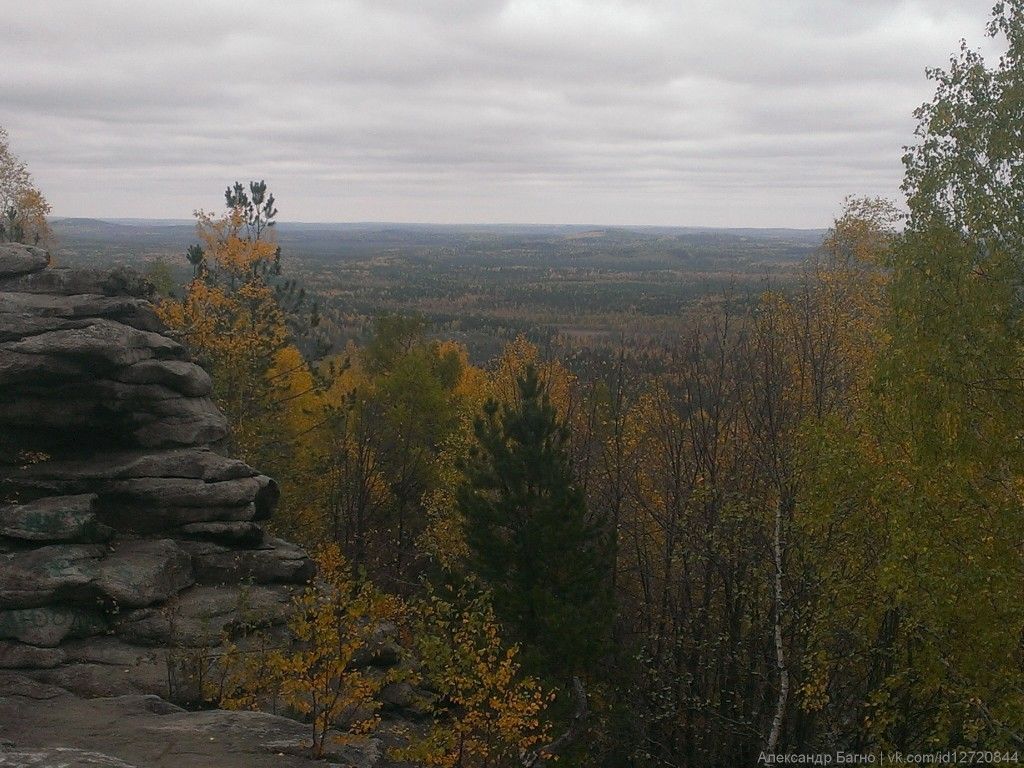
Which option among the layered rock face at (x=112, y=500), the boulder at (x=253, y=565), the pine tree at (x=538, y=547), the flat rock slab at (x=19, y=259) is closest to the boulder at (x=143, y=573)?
the layered rock face at (x=112, y=500)

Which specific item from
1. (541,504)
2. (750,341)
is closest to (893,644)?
(541,504)

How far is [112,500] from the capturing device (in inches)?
675

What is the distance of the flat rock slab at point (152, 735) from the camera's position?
10766 mm

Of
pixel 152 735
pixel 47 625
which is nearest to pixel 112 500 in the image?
pixel 47 625

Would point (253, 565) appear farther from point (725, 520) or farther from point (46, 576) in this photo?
point (725, 520)

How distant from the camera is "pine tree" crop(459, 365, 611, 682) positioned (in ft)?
52.7

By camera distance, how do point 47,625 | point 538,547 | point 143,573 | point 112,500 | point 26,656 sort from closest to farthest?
point 26,656, point 47,625, point 143,573, point 538,547, point 112,500

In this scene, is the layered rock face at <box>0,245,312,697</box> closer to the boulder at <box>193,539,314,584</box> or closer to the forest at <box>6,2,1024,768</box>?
the boulder at <box>193,539,314,584</box>

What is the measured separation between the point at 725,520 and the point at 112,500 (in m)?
12.2

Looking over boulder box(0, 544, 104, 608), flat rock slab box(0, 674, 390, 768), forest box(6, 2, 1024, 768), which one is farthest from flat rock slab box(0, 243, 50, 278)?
flat rock slab box(0, 674, 390, 768)

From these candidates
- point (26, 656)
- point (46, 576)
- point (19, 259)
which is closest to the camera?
point (26, 656)

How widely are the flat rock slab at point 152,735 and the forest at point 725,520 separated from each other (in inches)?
25.1

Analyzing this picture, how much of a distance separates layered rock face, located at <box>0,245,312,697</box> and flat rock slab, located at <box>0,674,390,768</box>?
107 centimetres

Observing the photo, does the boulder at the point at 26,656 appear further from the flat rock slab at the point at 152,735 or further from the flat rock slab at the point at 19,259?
the flat rock slab at the point at 19,259
